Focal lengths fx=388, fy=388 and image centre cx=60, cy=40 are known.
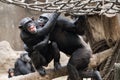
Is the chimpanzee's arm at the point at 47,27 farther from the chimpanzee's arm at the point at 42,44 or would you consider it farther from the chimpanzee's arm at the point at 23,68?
the chimpanzee's arm at the point at 23,68

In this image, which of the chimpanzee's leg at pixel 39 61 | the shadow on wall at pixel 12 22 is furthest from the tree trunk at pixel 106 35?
the shadow on wall at pixel 12 22

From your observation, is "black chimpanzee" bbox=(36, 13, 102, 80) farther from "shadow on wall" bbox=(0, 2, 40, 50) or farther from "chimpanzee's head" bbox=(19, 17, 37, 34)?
"shadow on wall" bbox=(0, 2, 40, 50)

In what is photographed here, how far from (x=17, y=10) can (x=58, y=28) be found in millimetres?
6885

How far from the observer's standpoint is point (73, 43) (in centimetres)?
436

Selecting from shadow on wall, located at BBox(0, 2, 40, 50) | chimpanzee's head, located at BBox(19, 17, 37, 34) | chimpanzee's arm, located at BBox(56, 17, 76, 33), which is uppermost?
chimpanzee's head, located at BBox(19, 17, 37, 34)

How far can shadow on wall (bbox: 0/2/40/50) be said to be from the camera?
11.1 meters

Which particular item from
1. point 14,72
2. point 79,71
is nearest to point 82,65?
point 79,71

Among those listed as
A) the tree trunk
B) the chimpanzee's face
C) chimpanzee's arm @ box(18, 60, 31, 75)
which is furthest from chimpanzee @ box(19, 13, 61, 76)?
the chimpanzee's face

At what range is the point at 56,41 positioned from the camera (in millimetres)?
4387

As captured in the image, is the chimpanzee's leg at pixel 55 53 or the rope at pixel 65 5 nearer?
the rope at pixel 65 5

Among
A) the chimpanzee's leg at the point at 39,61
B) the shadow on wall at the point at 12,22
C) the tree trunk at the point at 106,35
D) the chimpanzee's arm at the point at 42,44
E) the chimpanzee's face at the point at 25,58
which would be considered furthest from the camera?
the shadow on wall at the point at 12,22

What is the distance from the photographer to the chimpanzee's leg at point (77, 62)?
4211 mm

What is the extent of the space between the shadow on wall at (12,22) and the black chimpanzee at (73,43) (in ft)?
21.9

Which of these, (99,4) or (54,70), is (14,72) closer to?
(54,70)
